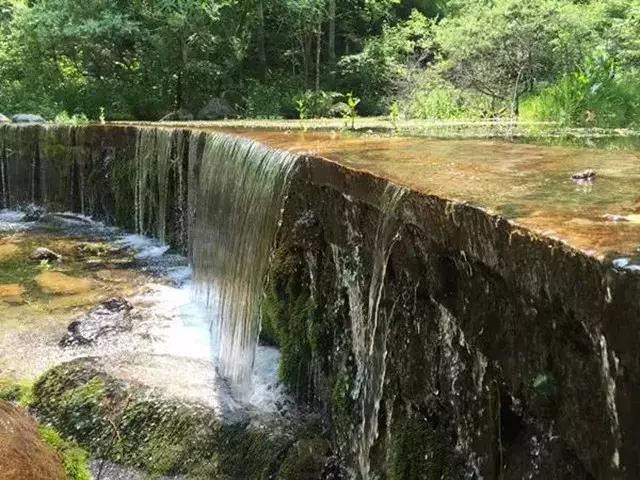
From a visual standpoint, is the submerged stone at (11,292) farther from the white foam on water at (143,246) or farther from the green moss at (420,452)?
the green moss at (420,452)

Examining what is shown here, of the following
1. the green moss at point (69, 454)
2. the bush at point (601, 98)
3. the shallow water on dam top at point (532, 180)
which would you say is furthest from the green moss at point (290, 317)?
the bush at point (601, 98)

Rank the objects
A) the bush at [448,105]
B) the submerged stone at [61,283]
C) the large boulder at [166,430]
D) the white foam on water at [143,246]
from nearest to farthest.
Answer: the large boulder at [166,430] → the submerged stone at [61,283] → the white foam on water at [143,246] → the bush at [448,105]

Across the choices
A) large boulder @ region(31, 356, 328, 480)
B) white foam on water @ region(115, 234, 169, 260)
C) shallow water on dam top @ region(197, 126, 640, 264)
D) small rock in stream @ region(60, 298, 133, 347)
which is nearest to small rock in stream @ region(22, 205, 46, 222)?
white foam on water @ region(115, 234, 169, 260)

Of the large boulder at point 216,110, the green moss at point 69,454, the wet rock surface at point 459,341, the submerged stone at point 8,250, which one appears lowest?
the green moss at point 69,454

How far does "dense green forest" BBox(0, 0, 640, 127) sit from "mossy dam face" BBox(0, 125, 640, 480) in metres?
7.43

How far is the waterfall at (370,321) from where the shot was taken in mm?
3549

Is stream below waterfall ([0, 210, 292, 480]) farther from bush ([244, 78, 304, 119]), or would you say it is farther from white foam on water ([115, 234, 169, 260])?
bush ([244, 78, 304, 119])

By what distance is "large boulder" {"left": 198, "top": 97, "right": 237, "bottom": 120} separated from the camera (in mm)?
19406

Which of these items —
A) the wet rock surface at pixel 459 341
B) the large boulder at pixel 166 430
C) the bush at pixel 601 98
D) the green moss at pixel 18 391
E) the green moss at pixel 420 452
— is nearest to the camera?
the wet rock surface at pixel 459 341

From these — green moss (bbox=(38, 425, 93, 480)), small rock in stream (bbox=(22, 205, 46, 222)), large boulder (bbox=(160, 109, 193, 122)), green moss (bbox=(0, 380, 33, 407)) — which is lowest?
green moss (bbox=(38, 425, 93, 480))

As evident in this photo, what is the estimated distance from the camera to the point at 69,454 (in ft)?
14.8

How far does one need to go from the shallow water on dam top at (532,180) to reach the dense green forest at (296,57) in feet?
22.2

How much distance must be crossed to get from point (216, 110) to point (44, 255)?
11419 millimetres

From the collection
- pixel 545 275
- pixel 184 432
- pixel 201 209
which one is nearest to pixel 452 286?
pixel 545 275
